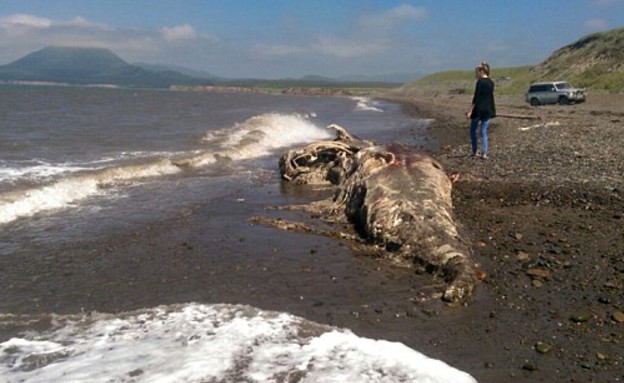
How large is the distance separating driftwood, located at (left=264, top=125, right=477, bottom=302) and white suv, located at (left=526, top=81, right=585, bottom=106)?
31329 millimetres

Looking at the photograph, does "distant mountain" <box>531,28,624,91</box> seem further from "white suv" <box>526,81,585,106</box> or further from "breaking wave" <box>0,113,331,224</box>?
"breaking wave" <box>0,113,331,224</box>

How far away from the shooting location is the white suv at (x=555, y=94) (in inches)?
1442

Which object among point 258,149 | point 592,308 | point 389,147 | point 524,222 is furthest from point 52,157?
point 592,308

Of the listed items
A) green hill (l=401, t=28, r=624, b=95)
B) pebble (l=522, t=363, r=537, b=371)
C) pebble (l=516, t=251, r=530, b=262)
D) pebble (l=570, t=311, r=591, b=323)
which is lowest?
pebble (l=522, t=363, r=537, b=371)

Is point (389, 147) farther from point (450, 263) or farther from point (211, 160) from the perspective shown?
point (211, 160)

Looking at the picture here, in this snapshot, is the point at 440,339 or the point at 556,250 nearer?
the point at 440,339

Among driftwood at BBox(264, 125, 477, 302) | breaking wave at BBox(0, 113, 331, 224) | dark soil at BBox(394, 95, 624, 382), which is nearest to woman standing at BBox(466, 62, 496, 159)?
dark soil at BBox(394, 95, 624, 382)

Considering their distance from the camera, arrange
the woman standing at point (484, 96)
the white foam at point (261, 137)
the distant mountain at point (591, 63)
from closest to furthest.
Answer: the woman standing at point (484, 96), the white foam at point (261, 137), the distant mountain at point (591, 63)

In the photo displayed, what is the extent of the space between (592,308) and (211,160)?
13.1 m

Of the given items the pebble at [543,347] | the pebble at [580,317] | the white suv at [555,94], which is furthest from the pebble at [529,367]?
the white suv at [555,94]

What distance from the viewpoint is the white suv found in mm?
36625

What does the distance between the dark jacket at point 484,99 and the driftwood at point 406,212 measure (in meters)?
3.84

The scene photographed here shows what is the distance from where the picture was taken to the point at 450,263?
240 inches

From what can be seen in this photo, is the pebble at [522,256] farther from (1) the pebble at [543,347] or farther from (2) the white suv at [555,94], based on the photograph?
(2) the white suv at [555,94]
